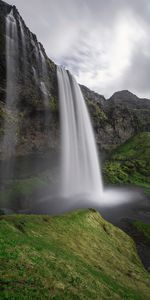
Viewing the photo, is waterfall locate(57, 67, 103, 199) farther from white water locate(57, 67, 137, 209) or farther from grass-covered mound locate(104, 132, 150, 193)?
grass-covered mound locate(104, 132, 150, 193)

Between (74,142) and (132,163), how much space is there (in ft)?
145

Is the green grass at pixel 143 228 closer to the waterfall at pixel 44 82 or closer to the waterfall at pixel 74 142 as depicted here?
the waterfall at pixel 74 142

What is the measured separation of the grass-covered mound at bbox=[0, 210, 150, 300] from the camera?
14.0 meters

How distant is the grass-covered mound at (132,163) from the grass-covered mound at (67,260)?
62.6 m

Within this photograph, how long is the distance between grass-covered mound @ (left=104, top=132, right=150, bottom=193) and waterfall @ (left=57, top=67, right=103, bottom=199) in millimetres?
9170

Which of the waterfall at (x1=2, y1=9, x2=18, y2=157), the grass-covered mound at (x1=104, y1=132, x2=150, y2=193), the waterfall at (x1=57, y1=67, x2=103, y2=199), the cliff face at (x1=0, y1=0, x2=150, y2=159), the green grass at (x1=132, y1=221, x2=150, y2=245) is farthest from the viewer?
the grass-covered mound at (x1=104, y1=132, x2=150, y2=193)

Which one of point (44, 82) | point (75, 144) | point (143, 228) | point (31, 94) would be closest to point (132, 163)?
point (75, 144)

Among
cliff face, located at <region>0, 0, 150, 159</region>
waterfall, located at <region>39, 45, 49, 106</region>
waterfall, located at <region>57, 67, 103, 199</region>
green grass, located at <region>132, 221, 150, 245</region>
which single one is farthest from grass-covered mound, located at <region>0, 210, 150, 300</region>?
waterfall, located at <region>39, 45, 49, 106</region>

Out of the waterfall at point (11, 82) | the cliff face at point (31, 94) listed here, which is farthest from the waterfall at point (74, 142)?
the waterfall at point (11, 82)

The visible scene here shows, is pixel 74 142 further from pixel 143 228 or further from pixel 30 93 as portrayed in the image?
pixel 143 228

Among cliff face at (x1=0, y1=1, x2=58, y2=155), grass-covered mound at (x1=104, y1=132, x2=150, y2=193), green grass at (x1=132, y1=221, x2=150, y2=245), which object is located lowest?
green grass at (x1=132, y1=221, x2=150, y2=245)

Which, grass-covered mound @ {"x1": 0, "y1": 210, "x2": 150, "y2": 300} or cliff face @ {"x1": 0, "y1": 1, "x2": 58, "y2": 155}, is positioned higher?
cliff face @ {"x1": 0, "y1": 1, "x2": 58, "y2": 155}

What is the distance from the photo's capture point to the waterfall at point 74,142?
321 ft

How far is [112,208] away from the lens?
197 ft
